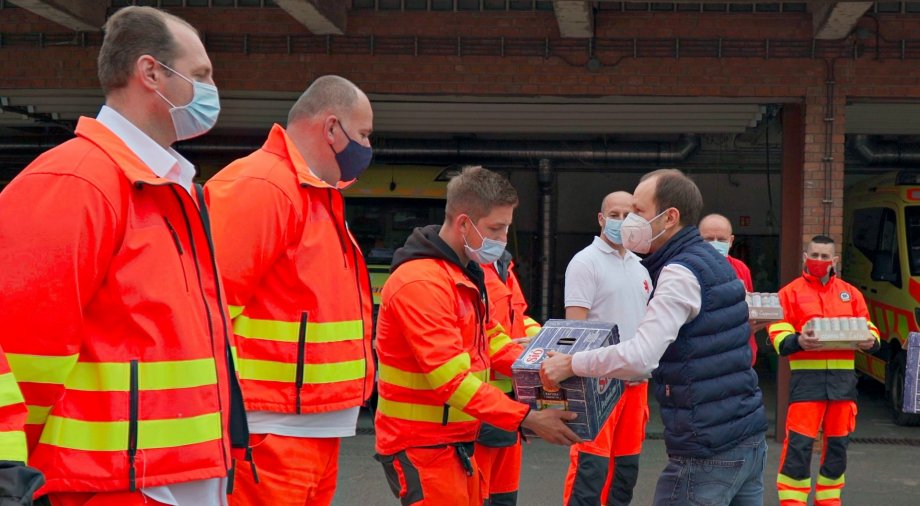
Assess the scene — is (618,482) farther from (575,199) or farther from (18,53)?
(575,199)

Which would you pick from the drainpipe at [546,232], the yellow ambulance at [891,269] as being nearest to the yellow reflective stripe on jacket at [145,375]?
the yellow ambulance at [891,269]

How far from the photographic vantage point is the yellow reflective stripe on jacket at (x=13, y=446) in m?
1.82

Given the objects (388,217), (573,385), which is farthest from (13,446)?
(388,217)

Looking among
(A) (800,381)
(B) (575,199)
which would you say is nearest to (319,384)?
(A) (800,381)

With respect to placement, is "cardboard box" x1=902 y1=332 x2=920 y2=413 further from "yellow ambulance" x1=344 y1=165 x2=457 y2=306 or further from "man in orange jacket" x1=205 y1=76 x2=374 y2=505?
"yellow ambulance" x1=344 y1=165 x2=457 y2=306

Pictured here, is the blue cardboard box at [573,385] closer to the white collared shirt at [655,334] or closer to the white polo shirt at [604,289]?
the white collared shirt at [655,334]

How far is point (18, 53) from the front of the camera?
396 inches

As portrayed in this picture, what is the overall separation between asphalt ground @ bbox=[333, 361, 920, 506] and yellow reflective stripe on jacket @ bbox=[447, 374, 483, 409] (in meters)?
3.73

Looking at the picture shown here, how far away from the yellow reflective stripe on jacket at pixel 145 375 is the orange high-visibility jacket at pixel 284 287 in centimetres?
70

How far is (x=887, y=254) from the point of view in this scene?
12.1 metres

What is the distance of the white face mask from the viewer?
400 cm

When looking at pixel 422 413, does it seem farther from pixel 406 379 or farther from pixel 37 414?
pixel 37 414

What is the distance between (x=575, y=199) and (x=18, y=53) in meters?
9.68

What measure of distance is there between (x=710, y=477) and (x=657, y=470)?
4878mm
